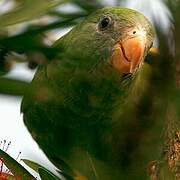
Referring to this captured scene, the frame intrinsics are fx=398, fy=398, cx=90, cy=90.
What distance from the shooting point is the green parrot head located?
1590 millimetres

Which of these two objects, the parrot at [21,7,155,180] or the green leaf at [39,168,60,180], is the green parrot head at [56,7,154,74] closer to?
the parrot at [21,7,155,180]

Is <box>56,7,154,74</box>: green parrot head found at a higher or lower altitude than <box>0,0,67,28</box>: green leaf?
lower

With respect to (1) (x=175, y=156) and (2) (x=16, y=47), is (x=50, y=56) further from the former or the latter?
(1) (x=175, y=156)

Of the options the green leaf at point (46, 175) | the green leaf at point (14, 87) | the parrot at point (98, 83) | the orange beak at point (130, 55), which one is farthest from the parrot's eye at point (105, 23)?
→ the green leaf at point (14, 87)

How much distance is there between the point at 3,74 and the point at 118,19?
151cm

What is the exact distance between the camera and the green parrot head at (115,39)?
1.59 meters

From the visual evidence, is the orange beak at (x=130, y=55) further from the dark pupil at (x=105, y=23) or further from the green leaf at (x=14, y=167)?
the green leaf at (x=14, y=167)

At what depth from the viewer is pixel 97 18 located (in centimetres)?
206

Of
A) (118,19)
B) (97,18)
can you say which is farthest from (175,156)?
(97,18)

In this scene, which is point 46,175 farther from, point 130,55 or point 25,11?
point 130,55

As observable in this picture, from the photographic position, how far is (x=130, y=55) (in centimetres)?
160

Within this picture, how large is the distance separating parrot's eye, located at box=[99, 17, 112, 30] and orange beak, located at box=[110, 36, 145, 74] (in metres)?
0.29

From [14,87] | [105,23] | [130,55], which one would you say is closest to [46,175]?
[14,87]

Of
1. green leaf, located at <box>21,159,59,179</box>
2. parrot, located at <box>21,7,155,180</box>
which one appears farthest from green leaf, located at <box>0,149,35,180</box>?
parrot, located at <box>21,7,155,180</box>
